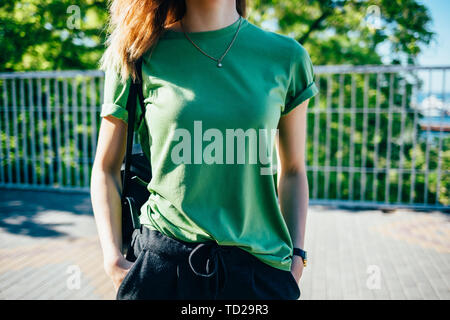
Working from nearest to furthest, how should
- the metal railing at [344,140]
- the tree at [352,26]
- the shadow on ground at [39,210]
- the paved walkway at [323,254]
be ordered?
the paved walkway at [323,254], the shadow on ground at [39,210], the metal railing at [344,140], the tree at [352,26]

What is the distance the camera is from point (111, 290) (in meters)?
3.40

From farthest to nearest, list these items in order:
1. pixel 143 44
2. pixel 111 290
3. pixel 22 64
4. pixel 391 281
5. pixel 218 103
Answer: pixel 22 64 < pixel 391 281 < pixel 111 290 < pixel 143 44 < pixel 218 103

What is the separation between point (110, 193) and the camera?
1.43m

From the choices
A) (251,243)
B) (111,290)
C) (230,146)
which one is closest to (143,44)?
(230,146)

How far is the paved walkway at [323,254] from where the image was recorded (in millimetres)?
3445

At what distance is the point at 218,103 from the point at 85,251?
3.60 metres

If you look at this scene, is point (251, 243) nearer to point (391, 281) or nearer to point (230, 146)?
point (230, 146)

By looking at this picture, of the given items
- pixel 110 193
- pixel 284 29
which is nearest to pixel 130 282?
pixel 110 193

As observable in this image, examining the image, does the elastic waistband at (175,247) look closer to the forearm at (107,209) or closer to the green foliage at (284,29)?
the forearm at (107,209)

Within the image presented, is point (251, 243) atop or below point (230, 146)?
below

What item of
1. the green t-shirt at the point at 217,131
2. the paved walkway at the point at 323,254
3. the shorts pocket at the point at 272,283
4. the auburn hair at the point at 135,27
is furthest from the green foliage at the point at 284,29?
the shorts pocket at the point at 272,283

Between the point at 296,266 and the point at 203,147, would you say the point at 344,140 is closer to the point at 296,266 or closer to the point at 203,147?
the point at 296,266

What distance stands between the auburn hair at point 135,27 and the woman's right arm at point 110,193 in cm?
20

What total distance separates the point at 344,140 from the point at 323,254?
4.12 meters
